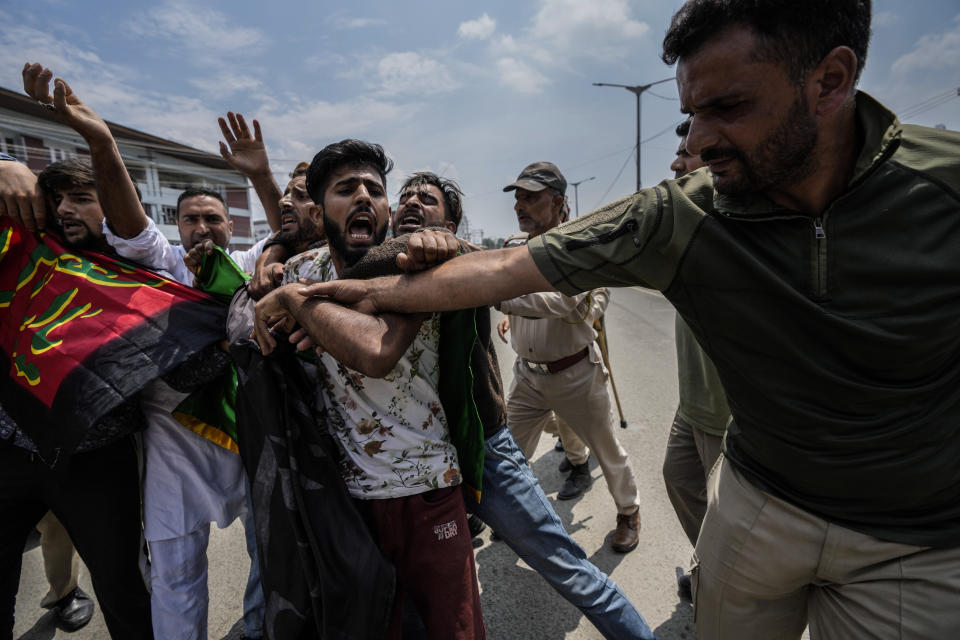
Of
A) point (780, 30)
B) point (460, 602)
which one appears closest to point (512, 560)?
point (460, 602)

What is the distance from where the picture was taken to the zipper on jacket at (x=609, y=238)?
48.4 inches

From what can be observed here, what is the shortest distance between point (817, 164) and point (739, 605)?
1263 millimetres

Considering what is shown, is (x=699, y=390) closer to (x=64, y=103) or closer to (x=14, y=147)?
(x=64, y=103)

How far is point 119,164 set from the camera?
6.35 ft

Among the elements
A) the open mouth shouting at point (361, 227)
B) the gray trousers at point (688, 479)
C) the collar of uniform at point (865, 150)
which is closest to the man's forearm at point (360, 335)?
the open mouth shouting at point (361, 227)

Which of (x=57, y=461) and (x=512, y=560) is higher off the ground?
(x=57, y=461)

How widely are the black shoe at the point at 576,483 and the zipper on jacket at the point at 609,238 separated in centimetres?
282

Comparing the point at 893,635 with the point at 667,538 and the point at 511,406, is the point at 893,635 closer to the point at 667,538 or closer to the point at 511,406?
the point at 667,538

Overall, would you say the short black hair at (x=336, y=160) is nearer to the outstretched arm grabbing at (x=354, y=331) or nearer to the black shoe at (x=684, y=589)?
the outstretched arm grabbing at (x=354, y=331)

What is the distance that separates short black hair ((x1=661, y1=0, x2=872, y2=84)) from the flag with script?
77.2 inches

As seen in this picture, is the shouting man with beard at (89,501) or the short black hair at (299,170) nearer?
the shouting man with beard at (89,501)

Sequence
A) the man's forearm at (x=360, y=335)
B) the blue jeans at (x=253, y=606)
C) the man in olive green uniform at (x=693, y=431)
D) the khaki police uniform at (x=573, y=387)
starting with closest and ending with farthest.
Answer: the man's forearm at (x=360, y=335) → the man in olive green uniform at (x=693, y=431) → the blue jeans at (x=253, y=606) → the khaki police uniform at (x=573, y=387)

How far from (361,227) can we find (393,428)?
0.81 metres

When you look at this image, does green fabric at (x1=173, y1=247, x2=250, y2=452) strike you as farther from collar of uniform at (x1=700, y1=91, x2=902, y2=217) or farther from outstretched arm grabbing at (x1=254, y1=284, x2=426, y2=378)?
collar of uniform at (x1=700, y1=91, x2=902, y2=217)
